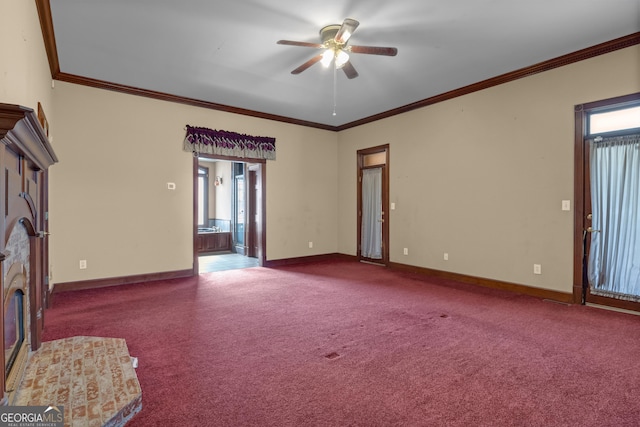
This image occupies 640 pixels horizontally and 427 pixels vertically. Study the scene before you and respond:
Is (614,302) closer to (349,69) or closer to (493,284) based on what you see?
(493,284)

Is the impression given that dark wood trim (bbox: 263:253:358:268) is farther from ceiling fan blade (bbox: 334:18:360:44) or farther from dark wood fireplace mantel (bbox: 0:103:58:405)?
ceiling fan blade (bbox: 334:18:360:44)

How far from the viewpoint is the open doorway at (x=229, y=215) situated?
6.51 metres

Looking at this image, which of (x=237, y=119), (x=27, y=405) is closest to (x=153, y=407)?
(x=27, y=405)

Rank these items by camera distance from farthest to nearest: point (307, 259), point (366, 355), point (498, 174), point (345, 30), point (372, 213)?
point (307, 259) → point (372, 213) → point (498, 174) → point (345, 30) → point (366, 355)

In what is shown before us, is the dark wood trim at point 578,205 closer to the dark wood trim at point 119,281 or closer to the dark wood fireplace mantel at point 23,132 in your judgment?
the dark wood fireplace mantel at point 23,132

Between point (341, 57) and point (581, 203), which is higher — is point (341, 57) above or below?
above

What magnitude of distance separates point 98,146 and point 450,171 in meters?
5.23

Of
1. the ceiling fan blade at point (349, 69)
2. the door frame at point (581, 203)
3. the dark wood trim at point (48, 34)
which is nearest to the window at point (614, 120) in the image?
the door frame at point (581, 203)

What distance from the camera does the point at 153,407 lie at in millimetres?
1918

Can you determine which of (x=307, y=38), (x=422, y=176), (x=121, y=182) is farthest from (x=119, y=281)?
(x=422, y=176)

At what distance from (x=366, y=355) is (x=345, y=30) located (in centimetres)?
279

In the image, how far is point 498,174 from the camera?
473cm

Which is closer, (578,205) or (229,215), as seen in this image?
(578,205)

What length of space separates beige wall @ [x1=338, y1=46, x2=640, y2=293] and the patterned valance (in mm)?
2206
